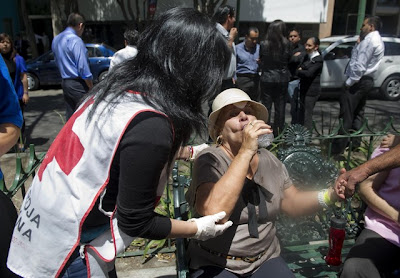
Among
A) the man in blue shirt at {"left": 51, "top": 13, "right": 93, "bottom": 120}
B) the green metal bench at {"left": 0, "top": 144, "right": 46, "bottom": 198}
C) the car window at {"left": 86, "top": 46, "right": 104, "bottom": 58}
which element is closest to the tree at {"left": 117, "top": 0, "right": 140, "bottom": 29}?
the car window at {"left": 86, "top": 46, "right": 104, "bottom": 58}

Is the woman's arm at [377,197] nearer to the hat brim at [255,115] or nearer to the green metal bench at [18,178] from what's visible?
the hat brim at [255,115]

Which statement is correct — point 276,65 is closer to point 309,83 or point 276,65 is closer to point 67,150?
point 309,83

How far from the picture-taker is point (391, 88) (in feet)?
31.8

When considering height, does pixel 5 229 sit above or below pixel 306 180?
above

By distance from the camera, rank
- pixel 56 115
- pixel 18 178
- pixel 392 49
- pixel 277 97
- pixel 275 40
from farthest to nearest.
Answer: pixel 392 49
pixel 56 115
pixel 277 97
pixel 275 40
pixel 18 178

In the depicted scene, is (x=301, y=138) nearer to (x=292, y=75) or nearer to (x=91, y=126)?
(x=91, y=126)

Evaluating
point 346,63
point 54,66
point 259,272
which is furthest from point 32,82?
point 259,272

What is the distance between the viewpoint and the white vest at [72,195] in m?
1.22

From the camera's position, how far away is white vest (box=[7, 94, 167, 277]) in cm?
122

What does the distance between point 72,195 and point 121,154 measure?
0.22m

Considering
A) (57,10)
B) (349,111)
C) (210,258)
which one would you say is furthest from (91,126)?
(57,10)

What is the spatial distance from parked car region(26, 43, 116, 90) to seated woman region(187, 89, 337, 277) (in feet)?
33.5

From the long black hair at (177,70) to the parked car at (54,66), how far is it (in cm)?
1076

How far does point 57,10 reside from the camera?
1373 cm
